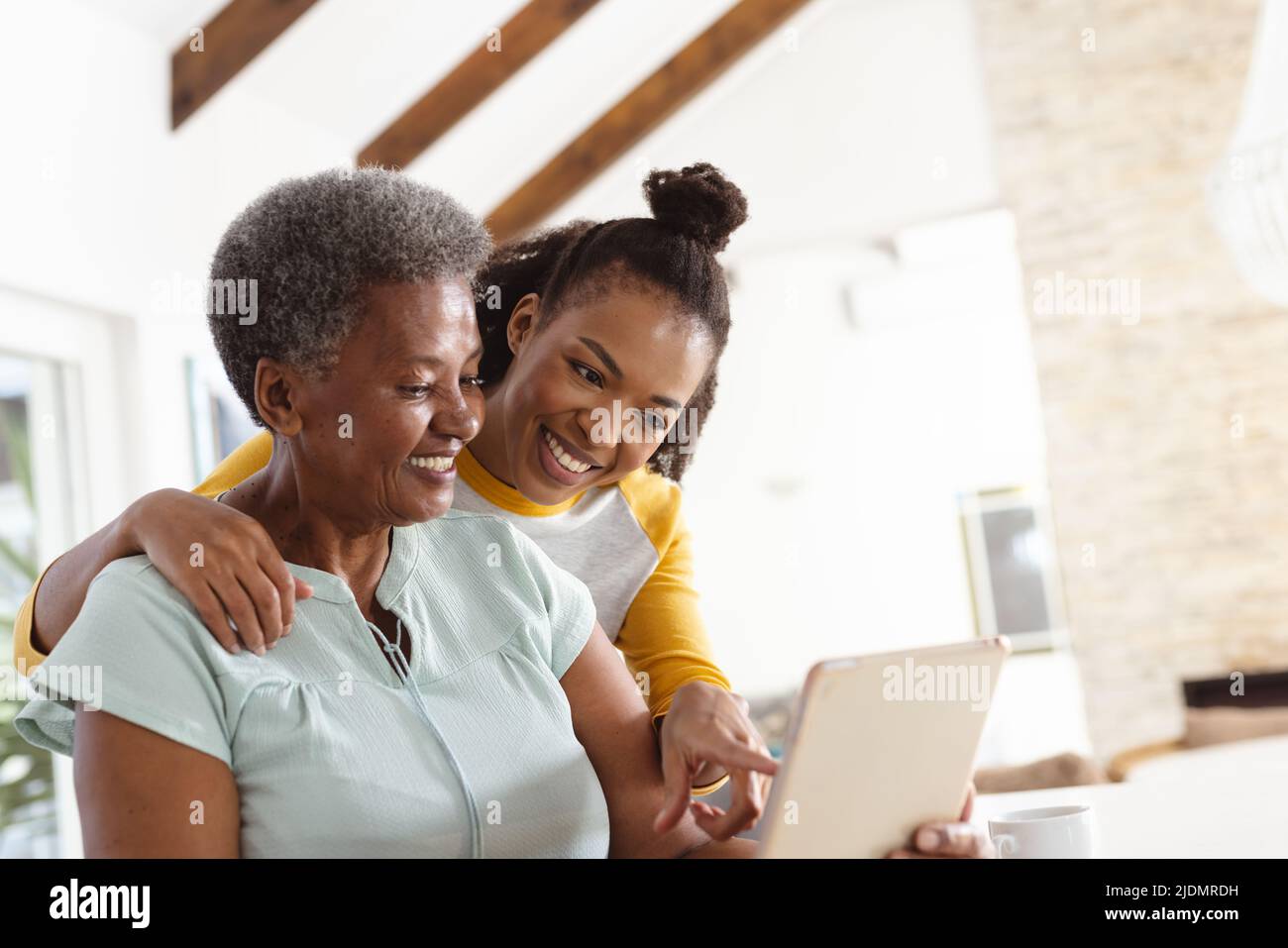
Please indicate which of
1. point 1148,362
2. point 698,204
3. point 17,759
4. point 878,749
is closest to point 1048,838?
point 878,749

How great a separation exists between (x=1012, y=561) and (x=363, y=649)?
5.80 m

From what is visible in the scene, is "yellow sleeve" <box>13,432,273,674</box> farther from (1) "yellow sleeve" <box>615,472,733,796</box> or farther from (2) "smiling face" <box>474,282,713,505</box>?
(1) "yellow sleeve" <box>615,472,733,796</box>

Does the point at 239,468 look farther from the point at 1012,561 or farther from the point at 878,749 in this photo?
the point at 1012,561

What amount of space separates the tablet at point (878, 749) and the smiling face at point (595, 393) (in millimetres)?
777

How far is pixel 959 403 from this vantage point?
21.5ft

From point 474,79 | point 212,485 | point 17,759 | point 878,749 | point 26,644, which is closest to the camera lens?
point 878,749

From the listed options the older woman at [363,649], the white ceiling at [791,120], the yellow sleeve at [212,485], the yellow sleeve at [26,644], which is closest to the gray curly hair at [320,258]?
the older woman at [363,649]

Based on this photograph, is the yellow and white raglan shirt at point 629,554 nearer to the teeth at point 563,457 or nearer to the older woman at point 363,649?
the teeth at point 563,457

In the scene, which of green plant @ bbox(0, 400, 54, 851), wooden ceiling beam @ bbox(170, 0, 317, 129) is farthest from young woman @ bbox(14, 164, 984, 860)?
wooden ceiling beam @ bbox(170, 0, 317, 129)

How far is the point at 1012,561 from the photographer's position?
6512mm

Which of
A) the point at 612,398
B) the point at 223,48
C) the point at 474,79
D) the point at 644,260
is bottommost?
the point at 612,398

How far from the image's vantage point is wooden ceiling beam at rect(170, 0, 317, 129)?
3.81 meters

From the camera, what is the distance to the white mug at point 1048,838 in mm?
1057
